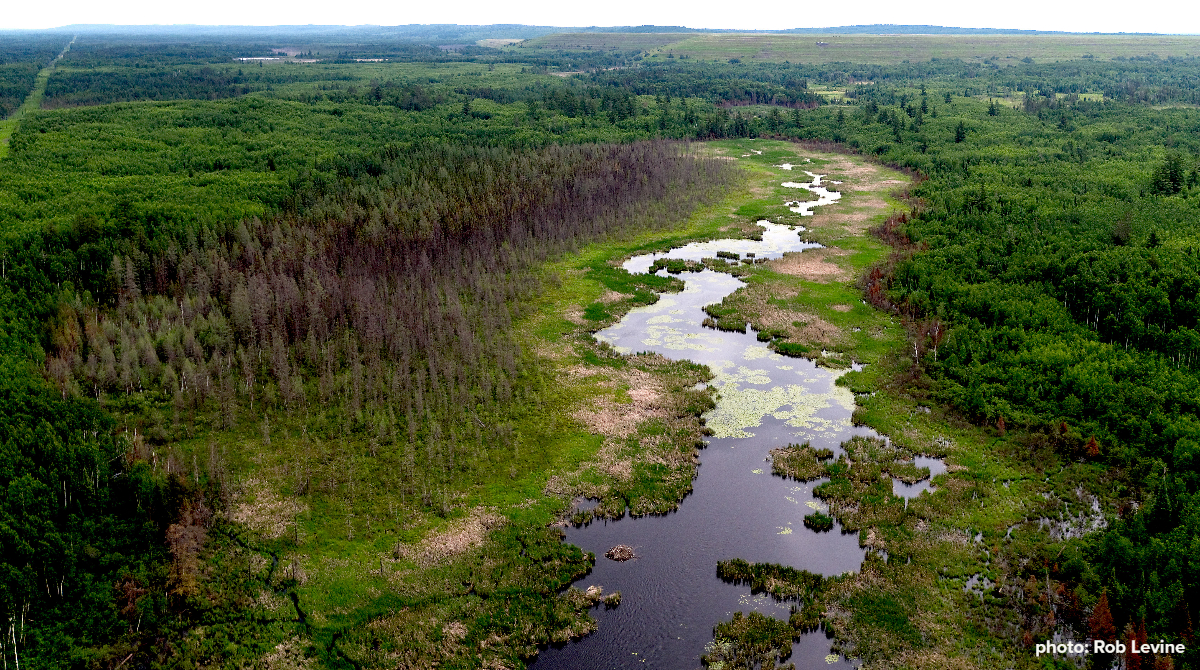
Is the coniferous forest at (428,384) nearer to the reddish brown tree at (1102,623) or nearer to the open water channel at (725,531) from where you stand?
the reddish brown tree at (1102,623)

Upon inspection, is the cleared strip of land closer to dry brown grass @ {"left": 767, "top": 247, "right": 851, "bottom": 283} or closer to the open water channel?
dry brown grass @ {"left": 767, "top": 247, "right": 851, "bottom": 283}

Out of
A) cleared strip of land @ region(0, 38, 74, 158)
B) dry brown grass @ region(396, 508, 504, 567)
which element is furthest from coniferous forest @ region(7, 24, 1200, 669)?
cleared strip of land @ region(0, 38, 74, 158)

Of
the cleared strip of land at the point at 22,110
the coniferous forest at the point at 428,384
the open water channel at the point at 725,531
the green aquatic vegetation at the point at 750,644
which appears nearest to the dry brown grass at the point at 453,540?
the coniferous forest at the point at 428,384

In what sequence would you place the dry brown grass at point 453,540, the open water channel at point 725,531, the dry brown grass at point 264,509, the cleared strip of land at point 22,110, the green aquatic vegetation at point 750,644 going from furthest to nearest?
1. the cleared strip of land at point 22,110
2. the dry brown grass at point 264,509
3. the dry brown grass at point 453,540
4. the open water channel at point 725,531
5. the green aquatic vegetation at point 750,644

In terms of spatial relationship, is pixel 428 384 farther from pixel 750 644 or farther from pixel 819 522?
pixel 750 644

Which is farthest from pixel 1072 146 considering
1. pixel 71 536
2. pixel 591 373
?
pixel 71 536

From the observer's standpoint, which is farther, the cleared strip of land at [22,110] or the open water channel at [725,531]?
the cleared strip of land at [22,110]
